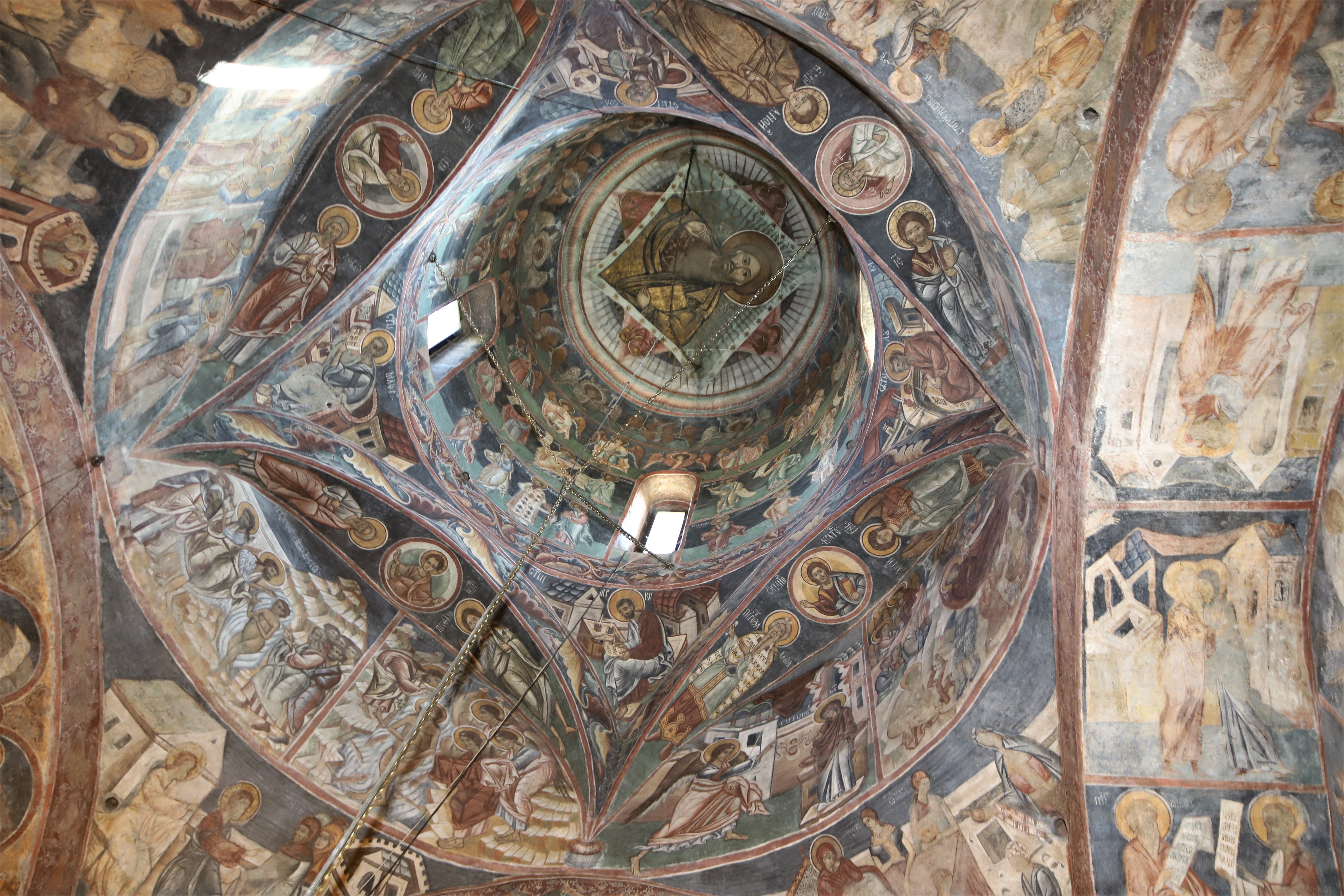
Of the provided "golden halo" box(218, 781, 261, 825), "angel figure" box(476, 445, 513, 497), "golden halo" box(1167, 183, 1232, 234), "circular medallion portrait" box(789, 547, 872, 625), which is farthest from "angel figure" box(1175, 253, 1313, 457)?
"golden halo" box(218, 781, 261, 825)

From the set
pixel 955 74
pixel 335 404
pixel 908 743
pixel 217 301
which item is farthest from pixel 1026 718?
pixel 217 301

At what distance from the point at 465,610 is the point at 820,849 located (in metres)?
4.97

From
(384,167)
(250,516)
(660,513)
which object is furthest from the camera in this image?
(660,513)

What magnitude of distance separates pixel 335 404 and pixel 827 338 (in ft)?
21.1

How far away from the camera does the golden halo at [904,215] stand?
1001 cm

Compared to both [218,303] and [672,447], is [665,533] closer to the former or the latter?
[672,447]

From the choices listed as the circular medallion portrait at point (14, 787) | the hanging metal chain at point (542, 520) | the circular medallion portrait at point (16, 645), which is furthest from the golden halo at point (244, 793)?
the circular medallion portrait at point (16, 645)

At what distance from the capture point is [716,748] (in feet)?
41.5

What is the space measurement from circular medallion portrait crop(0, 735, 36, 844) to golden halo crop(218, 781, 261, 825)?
1912 millimetres

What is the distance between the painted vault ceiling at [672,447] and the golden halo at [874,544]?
1.7 inches

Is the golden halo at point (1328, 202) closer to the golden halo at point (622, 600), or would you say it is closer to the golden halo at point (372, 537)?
the golden halo at point (622, 600)

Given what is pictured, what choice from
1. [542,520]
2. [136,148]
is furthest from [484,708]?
[136,148]

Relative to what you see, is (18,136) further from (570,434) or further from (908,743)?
(908,743)

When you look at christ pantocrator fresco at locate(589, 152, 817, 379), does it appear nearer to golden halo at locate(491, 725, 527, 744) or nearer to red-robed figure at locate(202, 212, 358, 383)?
red-robed figure at locate(202, 212, 358, 383)
